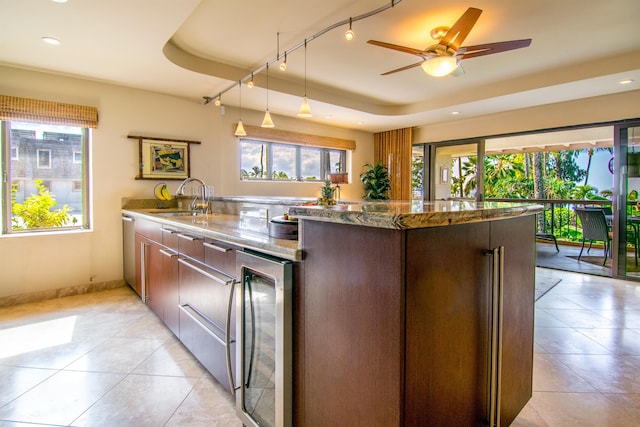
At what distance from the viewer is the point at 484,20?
2906 millimetres

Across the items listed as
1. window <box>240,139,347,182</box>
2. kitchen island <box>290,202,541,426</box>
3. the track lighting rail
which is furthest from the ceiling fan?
window <box>240,139,347,182</box>

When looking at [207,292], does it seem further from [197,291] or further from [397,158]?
[397,158]

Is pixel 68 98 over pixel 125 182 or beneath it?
over

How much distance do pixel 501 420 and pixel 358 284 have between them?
1.01 meters

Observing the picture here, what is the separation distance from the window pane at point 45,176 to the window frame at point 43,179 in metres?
0.01

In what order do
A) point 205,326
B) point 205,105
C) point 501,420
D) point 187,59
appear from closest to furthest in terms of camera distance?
point 501,420
point 205,326
point 187,59
point 205,105

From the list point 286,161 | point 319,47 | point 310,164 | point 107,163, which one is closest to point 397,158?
point 310,164

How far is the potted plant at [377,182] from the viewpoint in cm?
668

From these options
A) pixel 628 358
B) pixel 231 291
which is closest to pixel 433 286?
pixel 231 291

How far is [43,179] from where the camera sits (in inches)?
145

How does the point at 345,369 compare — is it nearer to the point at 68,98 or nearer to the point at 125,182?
the point at 125,182

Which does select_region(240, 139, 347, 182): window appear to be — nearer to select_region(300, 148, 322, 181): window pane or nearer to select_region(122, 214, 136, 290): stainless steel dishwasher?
select_region(300, 148, 322, 181): window pane

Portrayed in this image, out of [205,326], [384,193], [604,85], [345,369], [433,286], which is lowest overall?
[205,326]

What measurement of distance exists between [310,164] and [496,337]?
5.29 meters
